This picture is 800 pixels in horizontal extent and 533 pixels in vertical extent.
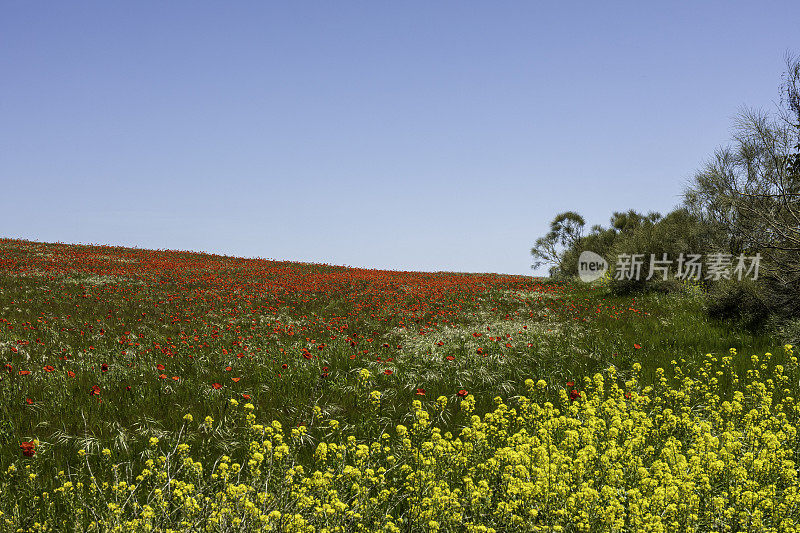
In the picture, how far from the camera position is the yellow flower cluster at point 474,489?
138 inches

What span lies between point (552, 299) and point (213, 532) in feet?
53.0

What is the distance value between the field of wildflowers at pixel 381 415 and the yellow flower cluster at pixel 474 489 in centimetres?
3
